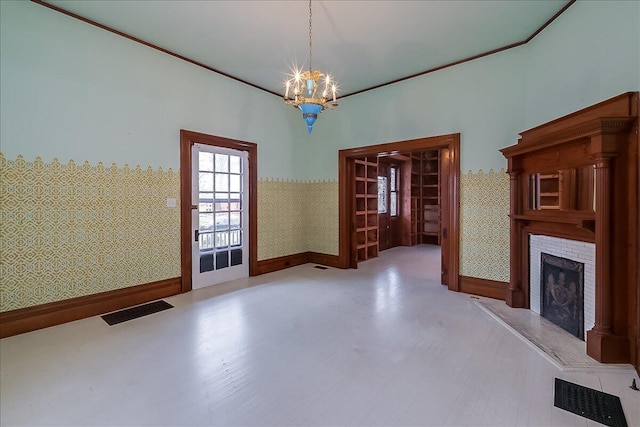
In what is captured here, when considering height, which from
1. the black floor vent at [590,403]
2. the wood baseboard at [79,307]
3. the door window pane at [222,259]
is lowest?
the black floor vent at [590,403]

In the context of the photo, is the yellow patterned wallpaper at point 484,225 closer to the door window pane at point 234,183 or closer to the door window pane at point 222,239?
the door window pane at point 234,183

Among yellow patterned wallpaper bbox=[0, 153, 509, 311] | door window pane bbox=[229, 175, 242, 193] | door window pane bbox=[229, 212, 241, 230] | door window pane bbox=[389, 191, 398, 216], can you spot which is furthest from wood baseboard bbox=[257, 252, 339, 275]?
door window pane bbox=[389, 191, 398, 216]

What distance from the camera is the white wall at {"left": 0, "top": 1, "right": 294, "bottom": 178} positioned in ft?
9.90

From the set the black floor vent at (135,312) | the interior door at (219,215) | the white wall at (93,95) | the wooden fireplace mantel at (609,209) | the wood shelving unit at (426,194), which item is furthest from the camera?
the wood shelving unit at (426,194)

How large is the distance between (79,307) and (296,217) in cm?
373

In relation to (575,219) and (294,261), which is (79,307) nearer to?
(294,261)

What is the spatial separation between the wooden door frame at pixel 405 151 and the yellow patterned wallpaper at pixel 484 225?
85 mm

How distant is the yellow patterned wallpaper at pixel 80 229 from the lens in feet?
9.93

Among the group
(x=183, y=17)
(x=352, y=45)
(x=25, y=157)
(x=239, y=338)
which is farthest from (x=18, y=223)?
(x=352, y=45)

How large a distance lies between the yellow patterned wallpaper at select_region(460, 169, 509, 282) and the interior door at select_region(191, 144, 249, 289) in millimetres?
3548

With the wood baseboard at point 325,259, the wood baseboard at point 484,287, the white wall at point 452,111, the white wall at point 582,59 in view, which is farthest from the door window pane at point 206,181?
the white wall at point 582,59

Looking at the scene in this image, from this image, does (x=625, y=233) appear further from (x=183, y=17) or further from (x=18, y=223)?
(x=18, y=223)

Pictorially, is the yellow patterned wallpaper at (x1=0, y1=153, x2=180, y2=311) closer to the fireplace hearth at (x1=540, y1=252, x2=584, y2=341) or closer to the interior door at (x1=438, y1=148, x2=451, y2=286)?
the interior door at (x1=438, y1=148, x2=451, y2=286)

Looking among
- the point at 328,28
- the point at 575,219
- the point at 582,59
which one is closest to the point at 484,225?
the point at 575,219
